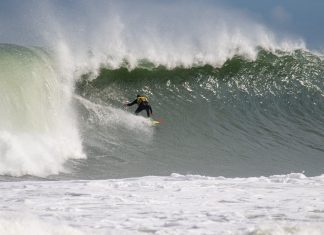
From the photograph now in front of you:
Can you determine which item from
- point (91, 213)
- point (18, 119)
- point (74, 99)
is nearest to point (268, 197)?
point (91, 213)

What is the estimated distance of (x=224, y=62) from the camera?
16078 mm

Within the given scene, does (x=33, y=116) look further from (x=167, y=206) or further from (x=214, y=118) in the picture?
(x=167, y=206)

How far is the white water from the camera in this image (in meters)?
4.46

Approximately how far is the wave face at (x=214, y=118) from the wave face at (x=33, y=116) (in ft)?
1.67

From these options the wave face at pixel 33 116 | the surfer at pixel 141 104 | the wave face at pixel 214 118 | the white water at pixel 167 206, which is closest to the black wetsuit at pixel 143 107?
the surfer at pixel 141 104

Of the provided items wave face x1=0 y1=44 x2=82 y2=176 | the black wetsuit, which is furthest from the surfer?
wave face x1=0 y1=44 x2=82 y2=176

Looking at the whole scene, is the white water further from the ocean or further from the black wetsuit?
the black wetsuit

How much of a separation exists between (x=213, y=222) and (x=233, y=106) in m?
9.21

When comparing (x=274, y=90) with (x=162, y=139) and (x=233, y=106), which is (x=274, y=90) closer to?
(x=233, y=106)

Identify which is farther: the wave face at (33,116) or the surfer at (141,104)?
the surfer at (141,104)

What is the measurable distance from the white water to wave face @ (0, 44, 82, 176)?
6.10 feet

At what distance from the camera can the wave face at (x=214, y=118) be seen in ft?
33.4

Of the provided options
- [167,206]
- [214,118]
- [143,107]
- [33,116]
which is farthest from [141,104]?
[167,206]

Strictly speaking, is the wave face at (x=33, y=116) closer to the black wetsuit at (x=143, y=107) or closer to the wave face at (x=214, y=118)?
the wave face at (x=214, y=118)
